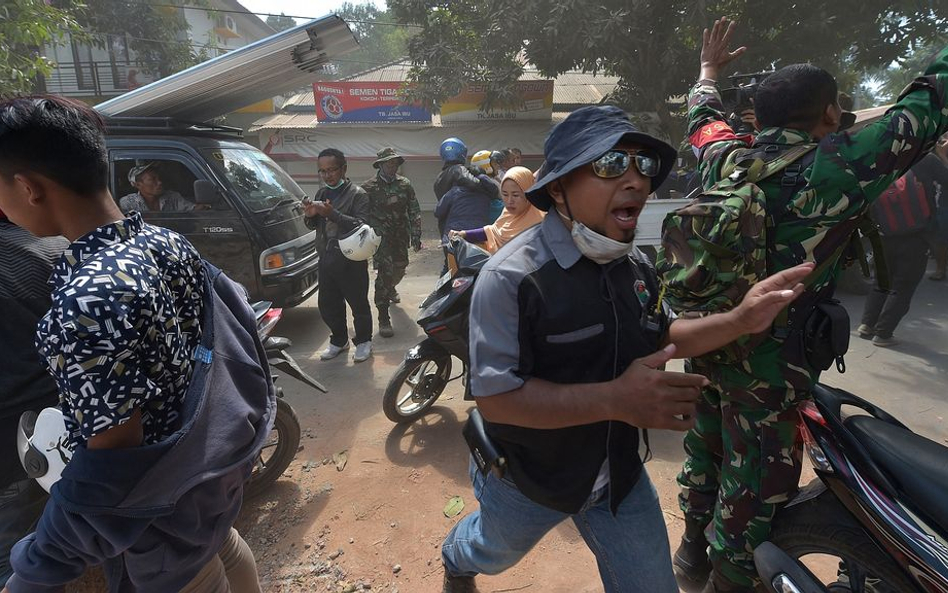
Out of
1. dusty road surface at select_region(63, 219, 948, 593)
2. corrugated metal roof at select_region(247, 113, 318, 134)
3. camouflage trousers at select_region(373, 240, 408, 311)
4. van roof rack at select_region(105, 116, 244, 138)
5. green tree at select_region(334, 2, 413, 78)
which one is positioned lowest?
dusty road surface at select_region(63, 219, 948, 593)

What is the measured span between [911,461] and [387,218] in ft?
16.1

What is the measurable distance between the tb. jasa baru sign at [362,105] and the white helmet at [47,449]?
14.0 meters

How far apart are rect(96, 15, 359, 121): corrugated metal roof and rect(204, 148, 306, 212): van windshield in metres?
0.52

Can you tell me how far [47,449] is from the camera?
1.54m

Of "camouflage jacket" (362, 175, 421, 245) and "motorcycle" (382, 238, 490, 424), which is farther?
"camouflage jacket" (362, 175, 421, 245)

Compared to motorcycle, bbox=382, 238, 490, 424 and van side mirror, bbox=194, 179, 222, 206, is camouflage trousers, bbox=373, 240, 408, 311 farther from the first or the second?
motorcycle, bbox=382, 238, 490, 424

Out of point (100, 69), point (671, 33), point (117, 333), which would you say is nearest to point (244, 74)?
point (117, 333)

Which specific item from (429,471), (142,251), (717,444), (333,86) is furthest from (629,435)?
(333,86)

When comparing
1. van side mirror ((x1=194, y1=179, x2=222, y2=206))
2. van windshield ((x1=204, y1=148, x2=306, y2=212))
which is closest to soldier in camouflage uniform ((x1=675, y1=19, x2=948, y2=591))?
van side mirror ((x1=194, y1=179, x2=222, y2=206))

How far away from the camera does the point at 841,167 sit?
1642 millimetres

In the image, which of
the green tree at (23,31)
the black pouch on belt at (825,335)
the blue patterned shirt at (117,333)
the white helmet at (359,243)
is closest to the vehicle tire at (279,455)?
the blue patterned shirt at (117,333)

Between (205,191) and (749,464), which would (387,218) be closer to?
(205,191)

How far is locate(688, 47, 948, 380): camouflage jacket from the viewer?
162 centimetres

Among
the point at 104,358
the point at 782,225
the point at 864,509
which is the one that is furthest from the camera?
the point at 782,225
